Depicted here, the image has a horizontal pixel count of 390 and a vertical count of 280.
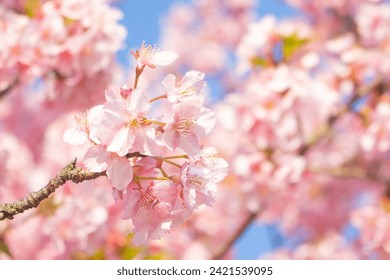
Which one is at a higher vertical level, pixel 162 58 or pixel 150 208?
pixel 162 58

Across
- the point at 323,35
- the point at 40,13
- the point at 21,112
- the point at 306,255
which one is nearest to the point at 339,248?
the point at 306,255

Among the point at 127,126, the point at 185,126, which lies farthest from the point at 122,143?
the point at 185,126

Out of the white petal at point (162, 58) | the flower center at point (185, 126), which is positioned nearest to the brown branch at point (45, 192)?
the flower center at point (185, 126)

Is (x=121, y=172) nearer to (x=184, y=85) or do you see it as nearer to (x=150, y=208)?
(x=150, y=208)

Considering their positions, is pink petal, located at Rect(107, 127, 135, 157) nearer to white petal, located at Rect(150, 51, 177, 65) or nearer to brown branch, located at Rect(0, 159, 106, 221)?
brown branch, located at Rect(0, 159, 106, 221)

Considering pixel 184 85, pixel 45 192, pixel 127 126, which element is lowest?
pixel 45 192

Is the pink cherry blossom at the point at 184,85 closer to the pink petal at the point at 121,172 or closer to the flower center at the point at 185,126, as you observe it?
the flower center at the point at 185,126
